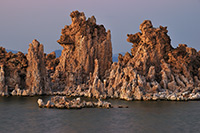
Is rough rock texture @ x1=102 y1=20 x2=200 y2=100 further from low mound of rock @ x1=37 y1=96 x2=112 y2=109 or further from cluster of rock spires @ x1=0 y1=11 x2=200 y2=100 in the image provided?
low mound of rock @ x1=37 y1=96 x2=112 y2=109

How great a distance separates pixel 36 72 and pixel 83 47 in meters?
23.0

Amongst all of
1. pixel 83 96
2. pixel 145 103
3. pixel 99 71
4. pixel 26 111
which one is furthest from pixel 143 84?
pixel 26 111

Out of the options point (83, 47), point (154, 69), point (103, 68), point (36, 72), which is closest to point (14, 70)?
point (36, 72)

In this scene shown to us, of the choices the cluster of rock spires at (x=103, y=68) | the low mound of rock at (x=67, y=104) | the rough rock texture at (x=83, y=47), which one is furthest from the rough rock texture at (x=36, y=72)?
the low mound of rock at (x=67, y=104)

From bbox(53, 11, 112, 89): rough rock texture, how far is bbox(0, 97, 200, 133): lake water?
4196 centimetres

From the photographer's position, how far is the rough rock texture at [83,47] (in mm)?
115188

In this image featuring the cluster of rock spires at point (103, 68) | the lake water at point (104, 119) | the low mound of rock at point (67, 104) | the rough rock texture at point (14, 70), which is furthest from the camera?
the rough rock texture at point (14, 70)

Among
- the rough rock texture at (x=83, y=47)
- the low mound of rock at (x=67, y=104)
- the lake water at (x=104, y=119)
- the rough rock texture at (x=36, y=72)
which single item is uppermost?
the rough rock texture at (x=83, y=47)

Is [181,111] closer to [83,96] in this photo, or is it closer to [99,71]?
[83,96]

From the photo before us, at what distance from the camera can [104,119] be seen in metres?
57.3

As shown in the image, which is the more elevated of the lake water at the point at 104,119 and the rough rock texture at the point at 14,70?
the rough rock texture at the point at 14,70

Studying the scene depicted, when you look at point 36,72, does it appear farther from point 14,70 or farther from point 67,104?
point 67,104

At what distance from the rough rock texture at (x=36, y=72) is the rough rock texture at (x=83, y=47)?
1286 cm

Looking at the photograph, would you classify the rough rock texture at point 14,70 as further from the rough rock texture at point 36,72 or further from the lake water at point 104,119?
the lake water at point 104,119
